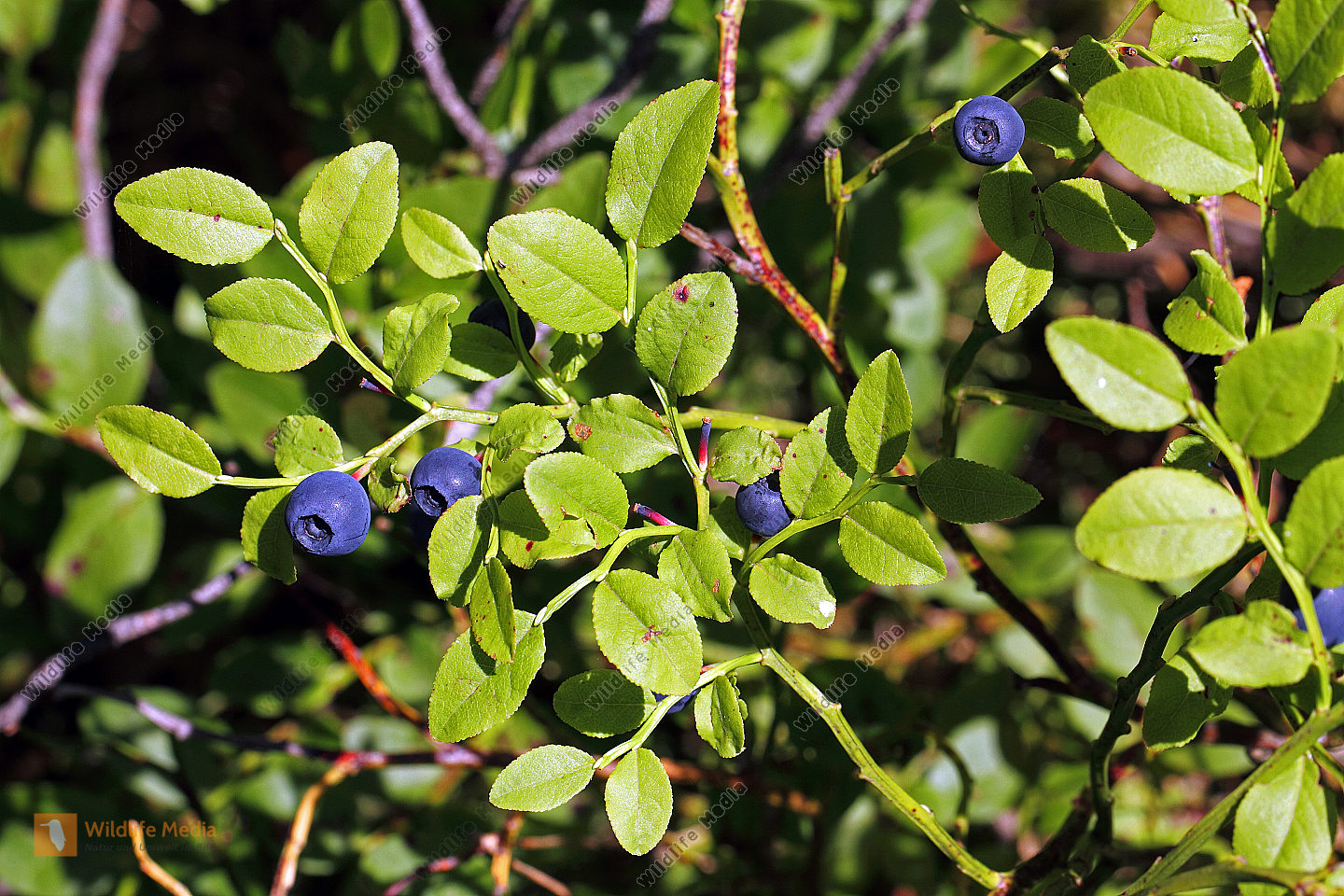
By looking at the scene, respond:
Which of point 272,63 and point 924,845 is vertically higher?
point 272,63

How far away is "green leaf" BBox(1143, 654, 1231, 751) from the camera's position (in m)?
0.61

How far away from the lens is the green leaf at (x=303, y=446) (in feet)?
2.18

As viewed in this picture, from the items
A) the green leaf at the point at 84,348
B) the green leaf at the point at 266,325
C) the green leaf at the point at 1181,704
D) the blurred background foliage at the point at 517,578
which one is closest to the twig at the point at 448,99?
the blurred background foliage at the point at 517,578

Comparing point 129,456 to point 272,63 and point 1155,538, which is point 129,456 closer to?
point 1155,538

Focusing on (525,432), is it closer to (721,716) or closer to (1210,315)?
(721,716)

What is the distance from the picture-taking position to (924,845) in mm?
1319

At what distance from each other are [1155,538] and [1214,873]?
0.19m

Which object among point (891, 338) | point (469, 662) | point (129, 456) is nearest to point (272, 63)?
point (891, 338)

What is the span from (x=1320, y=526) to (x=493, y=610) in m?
0.44

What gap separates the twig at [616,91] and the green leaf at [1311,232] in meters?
0.89

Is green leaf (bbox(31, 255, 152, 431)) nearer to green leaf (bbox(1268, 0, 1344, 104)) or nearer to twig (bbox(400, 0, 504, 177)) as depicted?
twig (bbox(400, 0, 504, 177))

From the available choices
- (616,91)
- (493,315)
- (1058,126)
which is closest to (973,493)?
(1058,126)

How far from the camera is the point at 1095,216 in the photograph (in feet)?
2.09

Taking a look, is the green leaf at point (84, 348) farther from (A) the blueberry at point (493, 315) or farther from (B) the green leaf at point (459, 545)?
(B) the green leaf at point (459, 545)
